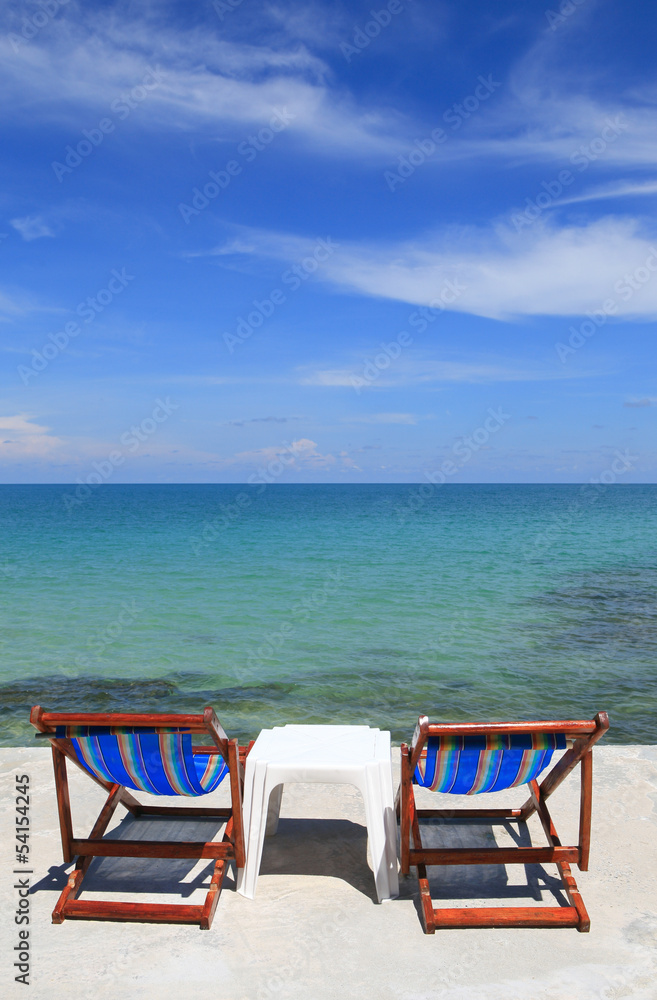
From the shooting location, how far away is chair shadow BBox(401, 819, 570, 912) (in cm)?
363

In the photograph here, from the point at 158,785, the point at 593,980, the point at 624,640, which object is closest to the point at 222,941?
the point at 158,785

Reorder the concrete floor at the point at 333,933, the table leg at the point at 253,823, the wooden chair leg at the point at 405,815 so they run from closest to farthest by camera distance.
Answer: the concrete floor at the point at 333,933, the wooden chair leg at the point at 405,815, the table leg at the point at 253,823

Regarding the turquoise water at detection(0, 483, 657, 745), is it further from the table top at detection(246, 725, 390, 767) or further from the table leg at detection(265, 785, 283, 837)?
the table top at detection(246, 725, 390, 767)

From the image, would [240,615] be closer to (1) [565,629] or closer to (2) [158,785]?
(1) [565,629]

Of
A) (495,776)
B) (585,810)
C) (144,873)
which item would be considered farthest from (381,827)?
(144,873)

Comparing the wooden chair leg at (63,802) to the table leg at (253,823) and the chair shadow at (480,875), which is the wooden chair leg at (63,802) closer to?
the table leg at (253,823)

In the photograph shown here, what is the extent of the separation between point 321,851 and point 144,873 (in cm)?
96

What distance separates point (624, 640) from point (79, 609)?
10.5m

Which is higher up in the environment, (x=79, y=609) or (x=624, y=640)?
(x=79, y=609)

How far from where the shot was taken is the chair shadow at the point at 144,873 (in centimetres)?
371

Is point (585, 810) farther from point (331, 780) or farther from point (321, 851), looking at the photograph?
point (321, 851)

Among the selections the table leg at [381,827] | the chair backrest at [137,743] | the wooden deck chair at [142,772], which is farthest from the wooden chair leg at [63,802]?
the table leg at [381,827]

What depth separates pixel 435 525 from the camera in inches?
1777

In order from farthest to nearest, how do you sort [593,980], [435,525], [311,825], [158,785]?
[435,525] → [311,825] → [158,785] → [593,980]
